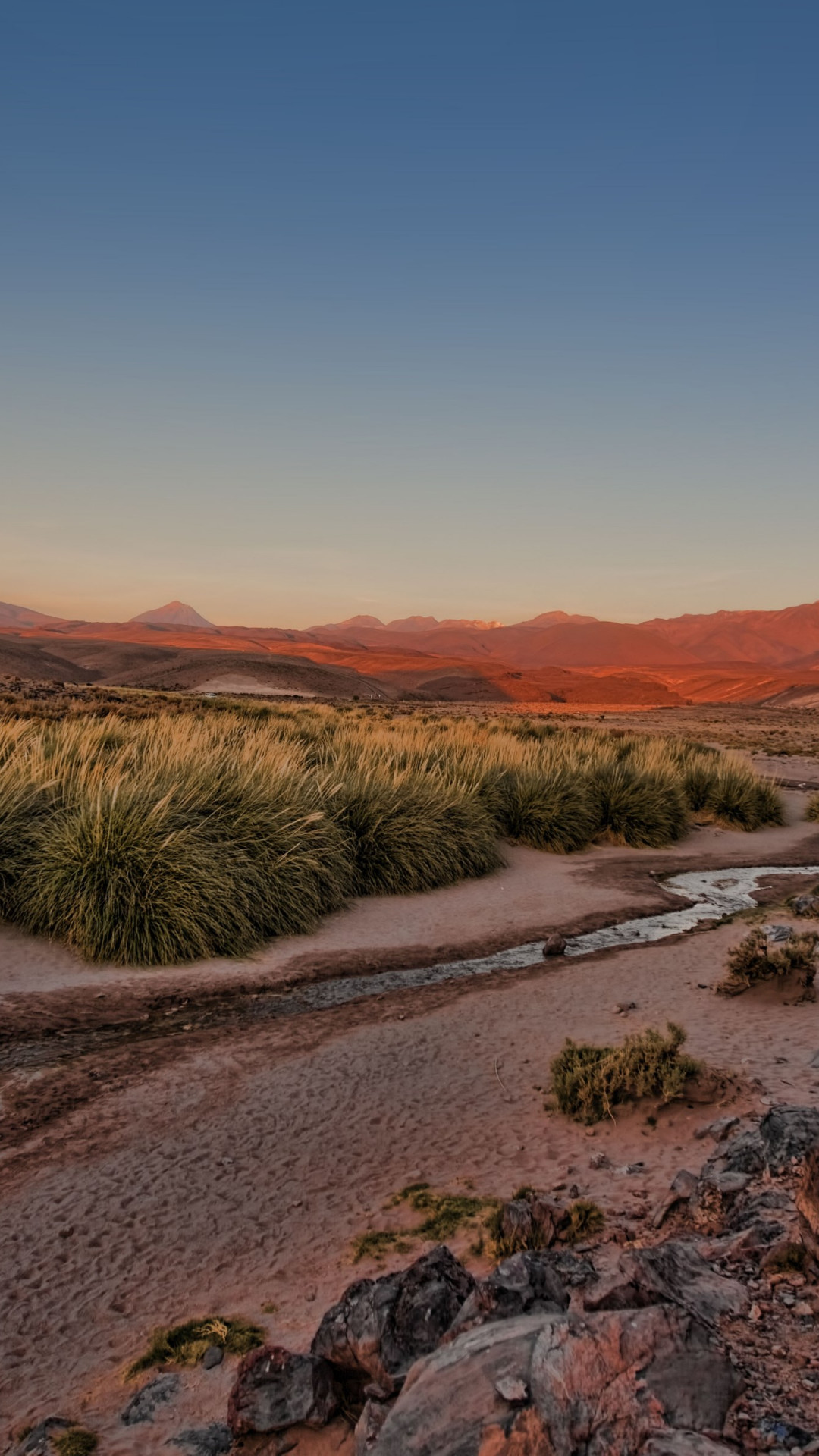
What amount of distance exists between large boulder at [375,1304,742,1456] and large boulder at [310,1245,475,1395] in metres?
0.35

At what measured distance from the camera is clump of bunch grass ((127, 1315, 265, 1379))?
3039 millimetres

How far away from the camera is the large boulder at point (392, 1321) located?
2.55 meters

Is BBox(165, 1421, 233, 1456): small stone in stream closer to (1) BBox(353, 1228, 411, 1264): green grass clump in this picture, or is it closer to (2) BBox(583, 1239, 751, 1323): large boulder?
(1) BBox(353, 1228, 411, 1264): green grass clump

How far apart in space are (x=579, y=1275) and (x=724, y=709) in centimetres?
6267

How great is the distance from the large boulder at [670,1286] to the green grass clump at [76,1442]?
1516 mm

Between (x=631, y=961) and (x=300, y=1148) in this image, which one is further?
(x=631, y=961)

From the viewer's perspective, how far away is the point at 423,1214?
3902 millimetres

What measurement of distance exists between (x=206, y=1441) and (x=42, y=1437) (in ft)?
1.65

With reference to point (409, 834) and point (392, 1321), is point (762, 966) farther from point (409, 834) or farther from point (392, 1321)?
point (409, 834)

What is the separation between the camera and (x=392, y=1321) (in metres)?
2.63

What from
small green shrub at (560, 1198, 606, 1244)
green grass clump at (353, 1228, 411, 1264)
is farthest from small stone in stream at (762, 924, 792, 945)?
green grass clump at (353, 1228, 411, 1264)

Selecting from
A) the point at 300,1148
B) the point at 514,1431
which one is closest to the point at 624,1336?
the point at 514,1431

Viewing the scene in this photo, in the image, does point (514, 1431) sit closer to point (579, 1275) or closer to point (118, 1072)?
point (579, 1275)

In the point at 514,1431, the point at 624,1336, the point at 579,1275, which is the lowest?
the point at 579,1275
